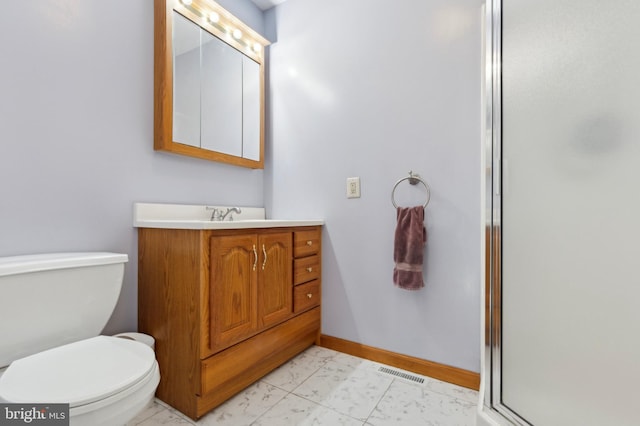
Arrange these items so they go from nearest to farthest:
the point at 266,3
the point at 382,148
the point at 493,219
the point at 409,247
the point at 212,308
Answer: the point at 493,219 → the point at 212,308 → the point at 409,247 → the point at 382,148 → the point at 266,3

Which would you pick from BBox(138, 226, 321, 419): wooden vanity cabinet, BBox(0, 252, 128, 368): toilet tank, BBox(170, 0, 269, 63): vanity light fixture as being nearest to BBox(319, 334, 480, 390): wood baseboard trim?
BBox(138, 226, 321, 419): wooden vanity cabinet

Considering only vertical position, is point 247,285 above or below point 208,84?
below

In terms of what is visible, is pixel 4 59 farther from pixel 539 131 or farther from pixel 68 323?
pixel 539 131

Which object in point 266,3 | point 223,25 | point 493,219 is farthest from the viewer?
point 266,3

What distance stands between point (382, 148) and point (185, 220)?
1.19 metres

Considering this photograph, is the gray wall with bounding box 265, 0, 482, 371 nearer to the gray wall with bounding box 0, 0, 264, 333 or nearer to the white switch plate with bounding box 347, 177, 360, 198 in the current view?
the white switch plate with bounding box 347, 177, 360, 198

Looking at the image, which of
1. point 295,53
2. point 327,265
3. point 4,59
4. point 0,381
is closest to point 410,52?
point 295,53

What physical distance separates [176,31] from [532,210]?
73.1 inches

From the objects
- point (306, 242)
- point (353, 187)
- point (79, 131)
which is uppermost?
point (79, 131)

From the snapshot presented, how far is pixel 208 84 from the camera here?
179cm

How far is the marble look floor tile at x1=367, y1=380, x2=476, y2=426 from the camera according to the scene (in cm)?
122

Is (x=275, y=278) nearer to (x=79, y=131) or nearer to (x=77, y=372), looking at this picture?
(x=77, y=372)

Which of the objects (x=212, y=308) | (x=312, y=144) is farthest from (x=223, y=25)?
(x=212, y=308)

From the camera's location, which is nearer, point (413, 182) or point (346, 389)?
Result: point (346, 389)
